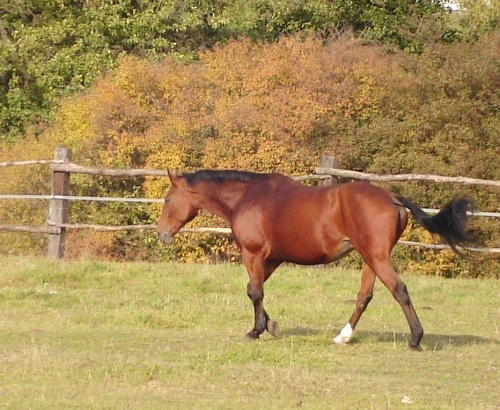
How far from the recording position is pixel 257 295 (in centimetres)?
874

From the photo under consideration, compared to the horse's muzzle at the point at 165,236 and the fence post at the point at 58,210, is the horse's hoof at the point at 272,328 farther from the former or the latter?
the fence post at the point at 58,210

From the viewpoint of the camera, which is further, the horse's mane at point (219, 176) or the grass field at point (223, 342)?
the horse's mane at point (219, 176)

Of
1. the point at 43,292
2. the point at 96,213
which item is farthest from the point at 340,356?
the point at 96,213

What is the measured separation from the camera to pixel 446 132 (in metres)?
18.2

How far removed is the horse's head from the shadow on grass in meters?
1.48

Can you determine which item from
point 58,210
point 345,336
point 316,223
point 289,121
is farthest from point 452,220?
point 289,121

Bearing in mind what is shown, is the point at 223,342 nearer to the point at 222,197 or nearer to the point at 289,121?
the point at 222,197

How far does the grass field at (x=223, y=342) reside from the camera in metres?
6.52

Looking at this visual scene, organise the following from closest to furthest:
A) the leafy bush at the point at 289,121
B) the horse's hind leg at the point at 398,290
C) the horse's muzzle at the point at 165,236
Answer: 1. the horse's hind leg at the point at 398,290
2. the horse's muzzle at the point at 165,236
3. the leafy bush at the point at 289,121

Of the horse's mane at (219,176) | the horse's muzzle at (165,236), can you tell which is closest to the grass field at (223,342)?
the horse's muzzle at (165,236)

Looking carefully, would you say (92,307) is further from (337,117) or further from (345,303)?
(337,117)

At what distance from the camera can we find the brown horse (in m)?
8.11

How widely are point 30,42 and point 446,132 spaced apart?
1090cm

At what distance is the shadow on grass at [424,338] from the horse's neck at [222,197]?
132 cm
